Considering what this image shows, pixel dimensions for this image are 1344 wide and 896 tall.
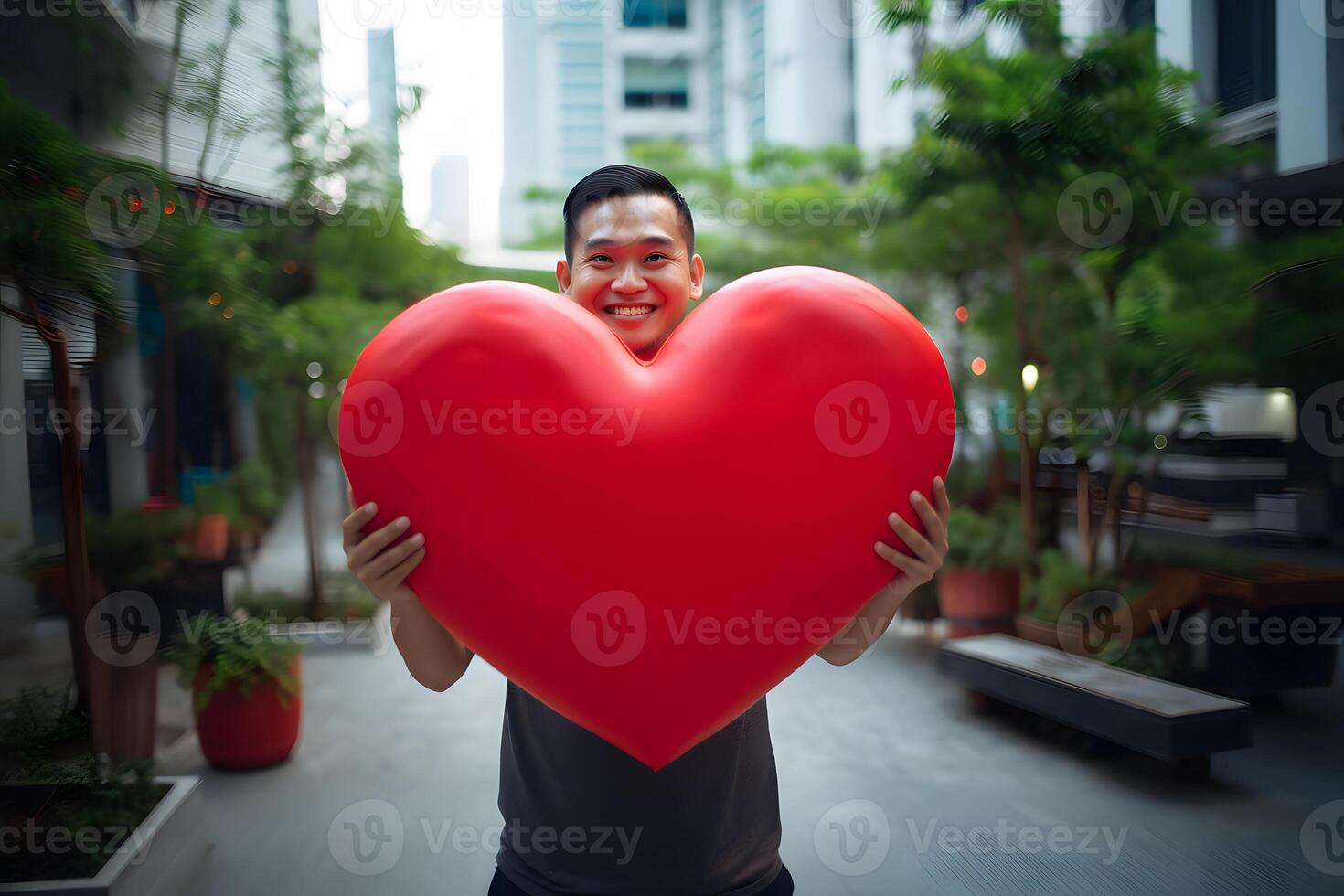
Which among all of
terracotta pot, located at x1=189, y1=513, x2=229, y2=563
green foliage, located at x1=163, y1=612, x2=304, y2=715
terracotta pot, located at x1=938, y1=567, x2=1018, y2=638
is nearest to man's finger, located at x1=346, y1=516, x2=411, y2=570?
green foliage, located at x1=163, y1=612, x2=304, y2=715

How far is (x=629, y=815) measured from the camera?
1.15 metres

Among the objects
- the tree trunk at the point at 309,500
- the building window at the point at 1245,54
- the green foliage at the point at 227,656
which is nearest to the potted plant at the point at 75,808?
the green foliage at the point at 227,656

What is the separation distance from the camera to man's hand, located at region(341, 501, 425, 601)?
1062mm

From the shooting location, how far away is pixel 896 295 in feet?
21.7

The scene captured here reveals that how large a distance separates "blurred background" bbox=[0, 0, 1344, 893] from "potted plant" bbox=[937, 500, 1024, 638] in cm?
3

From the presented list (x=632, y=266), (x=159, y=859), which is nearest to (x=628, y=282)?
(x=632, y=266)

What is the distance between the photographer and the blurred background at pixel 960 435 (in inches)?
102

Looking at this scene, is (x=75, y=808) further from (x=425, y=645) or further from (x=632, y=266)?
(x=632, y=266)

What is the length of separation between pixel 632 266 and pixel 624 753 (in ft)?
2.35

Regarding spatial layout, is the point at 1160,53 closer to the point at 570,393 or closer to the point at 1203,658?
the point at 1203,658

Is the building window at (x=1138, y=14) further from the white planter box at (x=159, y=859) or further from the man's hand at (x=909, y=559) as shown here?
the white planter box at (x=159, y=859)

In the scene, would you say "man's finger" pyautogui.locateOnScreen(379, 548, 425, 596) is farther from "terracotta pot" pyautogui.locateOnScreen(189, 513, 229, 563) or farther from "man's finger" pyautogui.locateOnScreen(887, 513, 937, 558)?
"terracotta pot" pyautogui.locateOnScreen(189, 513, 229, 563)

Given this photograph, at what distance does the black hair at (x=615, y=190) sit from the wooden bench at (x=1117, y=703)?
311cm

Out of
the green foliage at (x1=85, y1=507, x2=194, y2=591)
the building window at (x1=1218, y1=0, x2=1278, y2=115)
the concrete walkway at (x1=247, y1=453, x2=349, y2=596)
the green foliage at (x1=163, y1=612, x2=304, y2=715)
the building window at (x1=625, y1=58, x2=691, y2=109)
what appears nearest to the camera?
the green foliage at (x1=85, y1=507, x2=194, y2=591)
